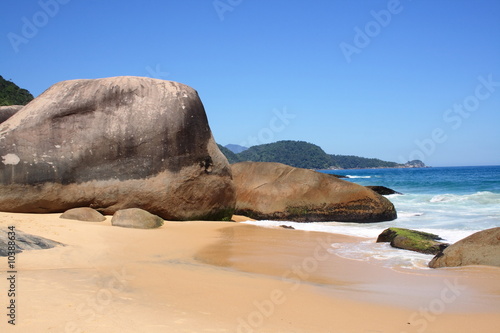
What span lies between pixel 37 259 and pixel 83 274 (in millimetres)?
865

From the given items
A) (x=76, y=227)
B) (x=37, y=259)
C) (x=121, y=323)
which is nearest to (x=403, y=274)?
(x=121, y=323)

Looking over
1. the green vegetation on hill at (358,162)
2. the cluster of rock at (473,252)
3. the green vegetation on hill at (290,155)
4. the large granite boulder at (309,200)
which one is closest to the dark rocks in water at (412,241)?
the cluster of rock at (473,252)

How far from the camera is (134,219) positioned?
358 inches

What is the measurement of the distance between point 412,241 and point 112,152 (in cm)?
644

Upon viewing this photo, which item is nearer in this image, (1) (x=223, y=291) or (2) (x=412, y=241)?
(1) (x=223, y=291)

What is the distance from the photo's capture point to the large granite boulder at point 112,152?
969 centimetres

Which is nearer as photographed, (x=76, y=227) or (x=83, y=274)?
(x=83, y=274)

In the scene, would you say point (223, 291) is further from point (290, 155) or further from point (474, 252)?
point (290, 155)

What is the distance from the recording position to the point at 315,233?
1041cm

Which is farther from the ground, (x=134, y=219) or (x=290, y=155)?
(x=290, y=155)

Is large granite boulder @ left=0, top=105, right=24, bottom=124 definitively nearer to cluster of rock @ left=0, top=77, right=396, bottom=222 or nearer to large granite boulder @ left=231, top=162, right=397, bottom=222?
cluster of rock @ left=0, top=77, right=396, bottom=222

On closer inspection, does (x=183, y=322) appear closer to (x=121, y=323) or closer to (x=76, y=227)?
(x=121, y=323)

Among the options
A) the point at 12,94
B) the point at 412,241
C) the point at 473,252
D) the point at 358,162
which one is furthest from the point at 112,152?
the point at 358,162

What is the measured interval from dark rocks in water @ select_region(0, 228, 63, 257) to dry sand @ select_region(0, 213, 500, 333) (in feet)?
0.44
